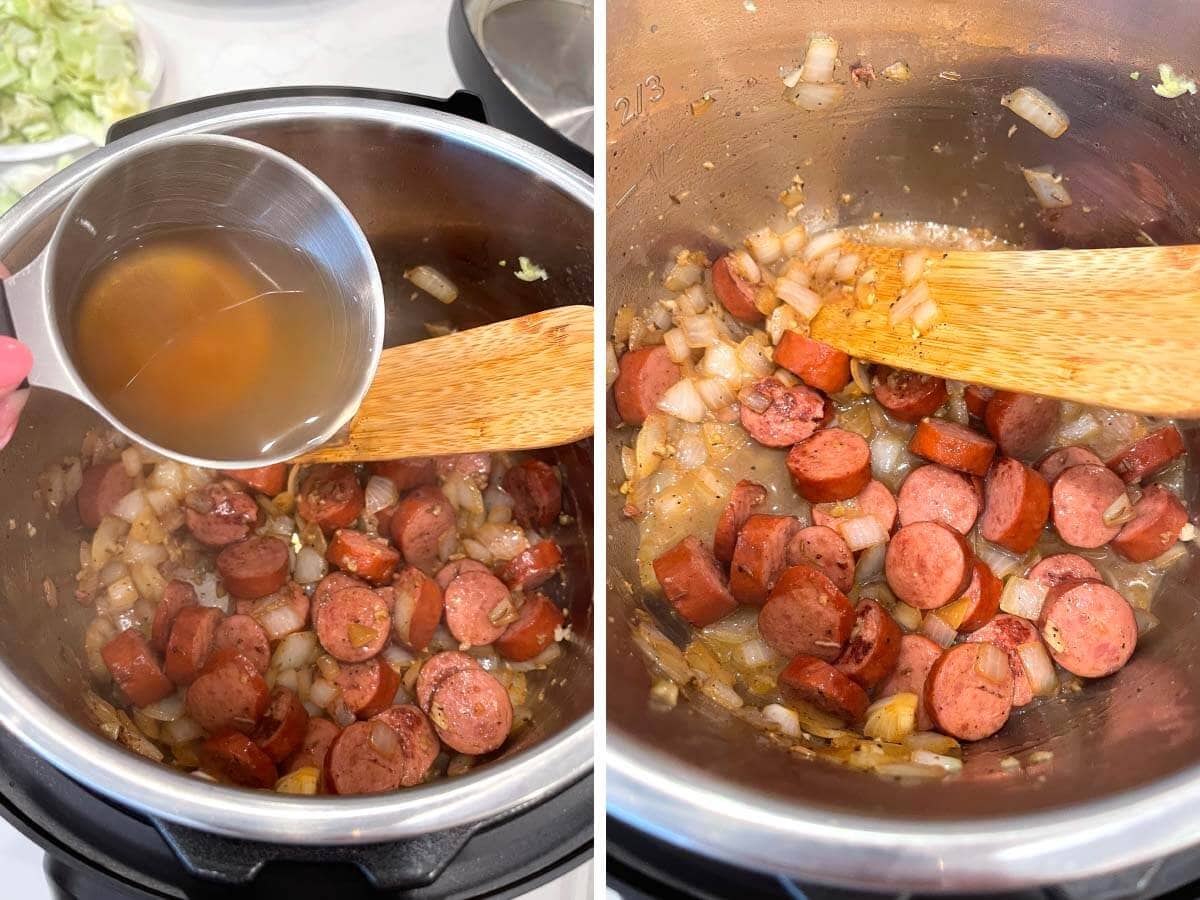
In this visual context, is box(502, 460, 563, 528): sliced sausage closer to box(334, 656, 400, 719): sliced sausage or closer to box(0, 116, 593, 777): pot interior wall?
box(0, 116, 593, 777): pot interior wall

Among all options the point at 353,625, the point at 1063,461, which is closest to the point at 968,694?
the point at 1063,461

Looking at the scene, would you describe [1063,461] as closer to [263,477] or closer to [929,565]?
[929,565]

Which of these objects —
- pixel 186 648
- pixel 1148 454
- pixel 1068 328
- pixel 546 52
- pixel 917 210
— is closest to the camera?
pixel 1068 328

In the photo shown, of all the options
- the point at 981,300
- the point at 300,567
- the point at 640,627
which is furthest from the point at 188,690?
the point at 981,300

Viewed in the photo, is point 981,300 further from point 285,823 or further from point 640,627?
point 285,823

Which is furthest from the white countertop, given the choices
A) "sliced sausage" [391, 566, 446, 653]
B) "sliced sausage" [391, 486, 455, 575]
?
"sliced sausage" [391, 566, 446, 653]

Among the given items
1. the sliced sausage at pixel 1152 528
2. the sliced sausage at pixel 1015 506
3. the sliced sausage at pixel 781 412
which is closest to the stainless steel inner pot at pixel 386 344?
the sliced sausage at pixel 781 412
